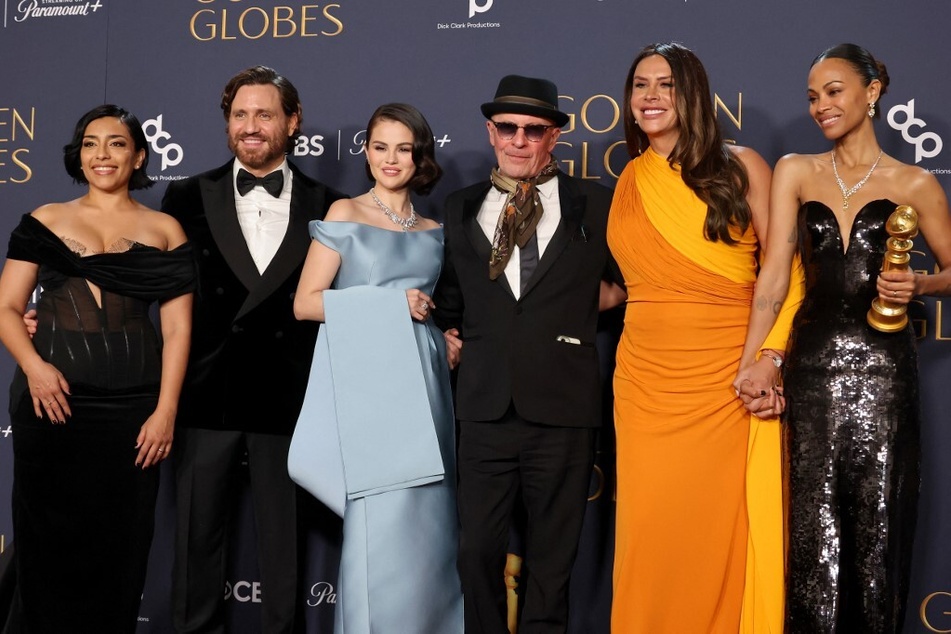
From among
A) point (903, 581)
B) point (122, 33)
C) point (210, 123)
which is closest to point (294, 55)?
point (210, 123)

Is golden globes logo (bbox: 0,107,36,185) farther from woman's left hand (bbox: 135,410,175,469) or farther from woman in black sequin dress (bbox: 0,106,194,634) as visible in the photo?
woman's left hand (bbox: 135,410,175,469)

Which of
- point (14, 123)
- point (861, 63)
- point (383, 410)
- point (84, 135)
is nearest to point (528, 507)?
point (383, 410)

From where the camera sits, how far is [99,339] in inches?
141

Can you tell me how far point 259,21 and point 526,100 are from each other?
1701 mm

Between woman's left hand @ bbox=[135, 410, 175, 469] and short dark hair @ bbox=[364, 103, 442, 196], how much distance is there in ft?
3.94

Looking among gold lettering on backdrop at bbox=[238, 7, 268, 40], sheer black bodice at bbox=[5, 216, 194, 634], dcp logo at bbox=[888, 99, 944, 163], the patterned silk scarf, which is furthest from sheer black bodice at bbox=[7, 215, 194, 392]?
dcp logo at bbox=[888, 99, 944, 163]

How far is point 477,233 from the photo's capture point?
11.5 feet

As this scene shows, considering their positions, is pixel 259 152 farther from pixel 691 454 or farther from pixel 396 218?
pixel 691 454

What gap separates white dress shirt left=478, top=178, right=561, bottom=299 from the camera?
3449mm

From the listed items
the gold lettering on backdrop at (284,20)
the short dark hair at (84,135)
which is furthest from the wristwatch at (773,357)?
the gold lettering on backdrop at (284,20)

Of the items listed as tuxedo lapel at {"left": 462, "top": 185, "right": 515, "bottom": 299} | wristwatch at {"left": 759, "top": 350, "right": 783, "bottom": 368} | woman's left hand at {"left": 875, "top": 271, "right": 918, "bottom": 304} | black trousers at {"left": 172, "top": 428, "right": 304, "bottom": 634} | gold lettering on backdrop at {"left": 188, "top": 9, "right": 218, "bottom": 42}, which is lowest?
black trousers at {"left": 172, "top": 428, "right": 304, "bottom": 634}

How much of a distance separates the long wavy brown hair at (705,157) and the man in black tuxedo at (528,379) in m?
0.38

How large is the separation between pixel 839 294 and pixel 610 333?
1.21 metres

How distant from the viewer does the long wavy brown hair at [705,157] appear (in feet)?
10.6
